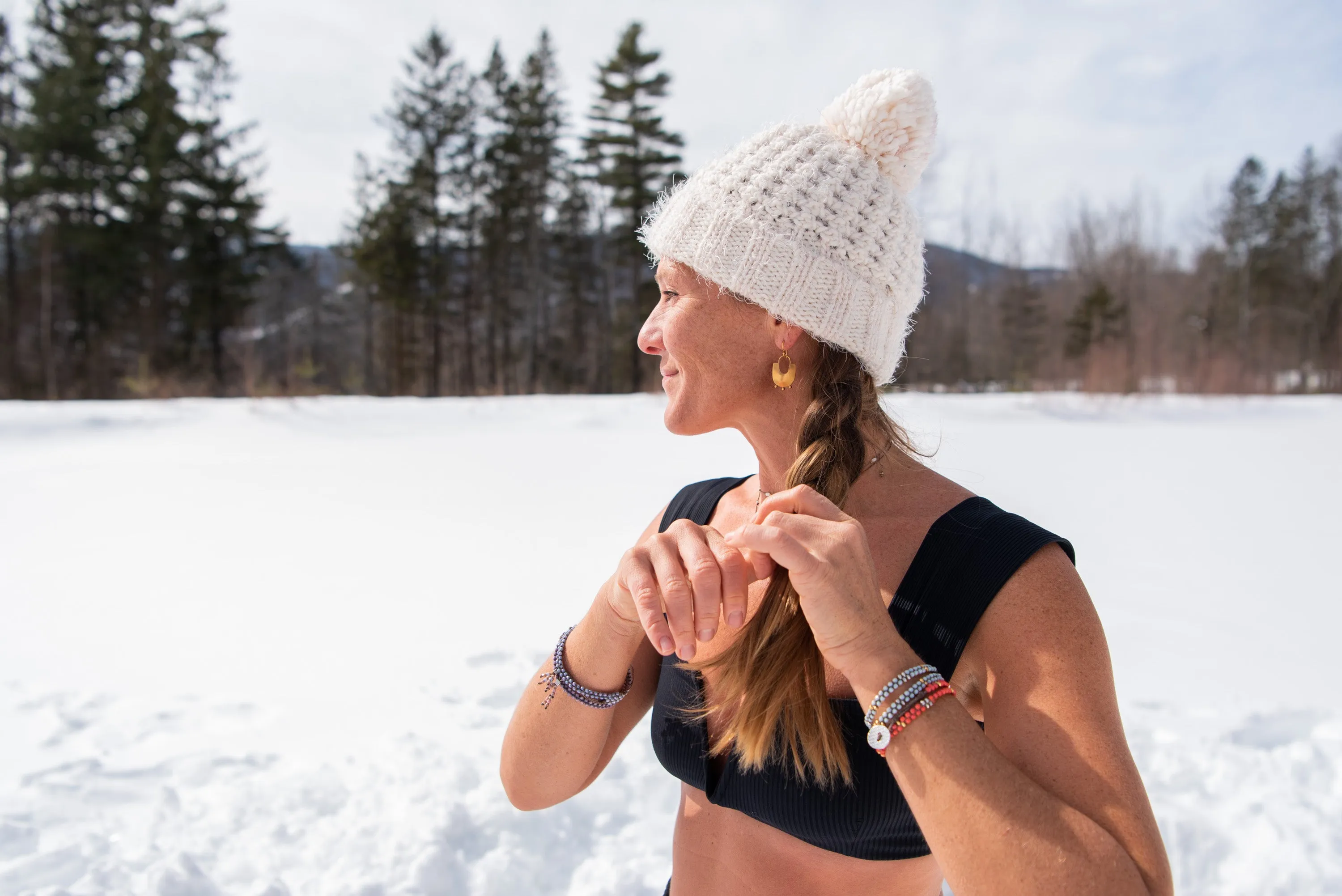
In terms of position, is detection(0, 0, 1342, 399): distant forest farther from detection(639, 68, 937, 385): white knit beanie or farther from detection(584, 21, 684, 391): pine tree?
detection(639, 68, 937, 385): white knit beanie

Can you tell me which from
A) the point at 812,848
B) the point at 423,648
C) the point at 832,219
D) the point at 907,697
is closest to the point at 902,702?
the point at 907,697

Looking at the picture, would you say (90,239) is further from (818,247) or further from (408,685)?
(818,247)

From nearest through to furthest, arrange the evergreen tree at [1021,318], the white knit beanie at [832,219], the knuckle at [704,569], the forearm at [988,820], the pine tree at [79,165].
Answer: the forearm at [988,820]
the knuckle at [704,569]
the white knit beanie at [832,219]
the pine tree at [79,165]
the evergreen tree at [1021,318]

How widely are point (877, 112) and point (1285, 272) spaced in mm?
44861

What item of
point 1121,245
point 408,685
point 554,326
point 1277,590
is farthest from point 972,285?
point 408,685

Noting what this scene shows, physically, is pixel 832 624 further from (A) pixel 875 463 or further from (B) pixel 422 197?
(B) pixel 422 197

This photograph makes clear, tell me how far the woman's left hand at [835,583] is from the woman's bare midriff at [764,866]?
21.6 inches

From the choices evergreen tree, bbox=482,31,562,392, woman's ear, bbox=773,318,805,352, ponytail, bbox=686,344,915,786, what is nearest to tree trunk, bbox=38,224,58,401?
evergreen tree, bbox=482,31,562,392

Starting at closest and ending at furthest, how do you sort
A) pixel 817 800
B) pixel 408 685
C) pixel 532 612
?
pixel 817 800, pixel 408 685, pixel 532 612

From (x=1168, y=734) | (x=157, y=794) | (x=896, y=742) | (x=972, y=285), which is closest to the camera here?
(x=896, y=742)

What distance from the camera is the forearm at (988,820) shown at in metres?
0.89

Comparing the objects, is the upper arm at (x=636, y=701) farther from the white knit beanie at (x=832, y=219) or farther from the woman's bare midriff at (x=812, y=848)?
the white knit beanie at (x=832, y=219)

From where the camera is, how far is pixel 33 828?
288 centimetres

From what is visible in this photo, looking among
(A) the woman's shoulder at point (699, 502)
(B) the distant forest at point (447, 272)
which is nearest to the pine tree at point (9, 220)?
(B) the distant forest at point (447, 272)
